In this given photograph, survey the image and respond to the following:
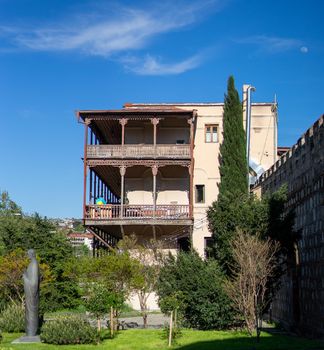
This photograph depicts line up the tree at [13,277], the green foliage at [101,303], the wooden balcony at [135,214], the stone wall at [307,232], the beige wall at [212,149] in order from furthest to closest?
the beige wall at [212,149], the wooden balcony at [135,214], the tree at [13,277], the stone wall at [307,232], the green foliage at [101,303]

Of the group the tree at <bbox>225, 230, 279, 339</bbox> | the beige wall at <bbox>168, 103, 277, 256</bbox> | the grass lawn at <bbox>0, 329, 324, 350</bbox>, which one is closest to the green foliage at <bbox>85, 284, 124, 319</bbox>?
the grass lawn at <bbox>0, 329, 324, 350</bbox>

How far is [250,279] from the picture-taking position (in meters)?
18.2

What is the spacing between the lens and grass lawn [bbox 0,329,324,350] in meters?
15.2

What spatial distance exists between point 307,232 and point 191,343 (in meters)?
6.81

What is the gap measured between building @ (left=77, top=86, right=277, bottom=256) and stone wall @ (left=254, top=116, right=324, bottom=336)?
8.94 meters

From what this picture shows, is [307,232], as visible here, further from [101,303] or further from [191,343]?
[101,303]

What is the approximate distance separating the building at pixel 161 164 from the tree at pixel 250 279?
12075mm

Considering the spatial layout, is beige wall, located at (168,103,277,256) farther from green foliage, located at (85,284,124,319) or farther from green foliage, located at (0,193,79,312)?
green foliage, located at (85,284,124,319)

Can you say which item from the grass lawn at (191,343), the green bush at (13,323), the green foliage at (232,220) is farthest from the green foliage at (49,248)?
the grass lawn at (191,343)

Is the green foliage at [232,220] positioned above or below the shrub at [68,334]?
above

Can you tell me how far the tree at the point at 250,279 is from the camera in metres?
18.2

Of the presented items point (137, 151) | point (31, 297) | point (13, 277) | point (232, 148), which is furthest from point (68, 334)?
point (232, 148)

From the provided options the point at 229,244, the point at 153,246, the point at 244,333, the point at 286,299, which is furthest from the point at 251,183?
the point at 244,333

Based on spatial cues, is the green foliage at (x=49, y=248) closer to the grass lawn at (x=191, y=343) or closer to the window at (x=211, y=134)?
the window at (x=211, y=134)
